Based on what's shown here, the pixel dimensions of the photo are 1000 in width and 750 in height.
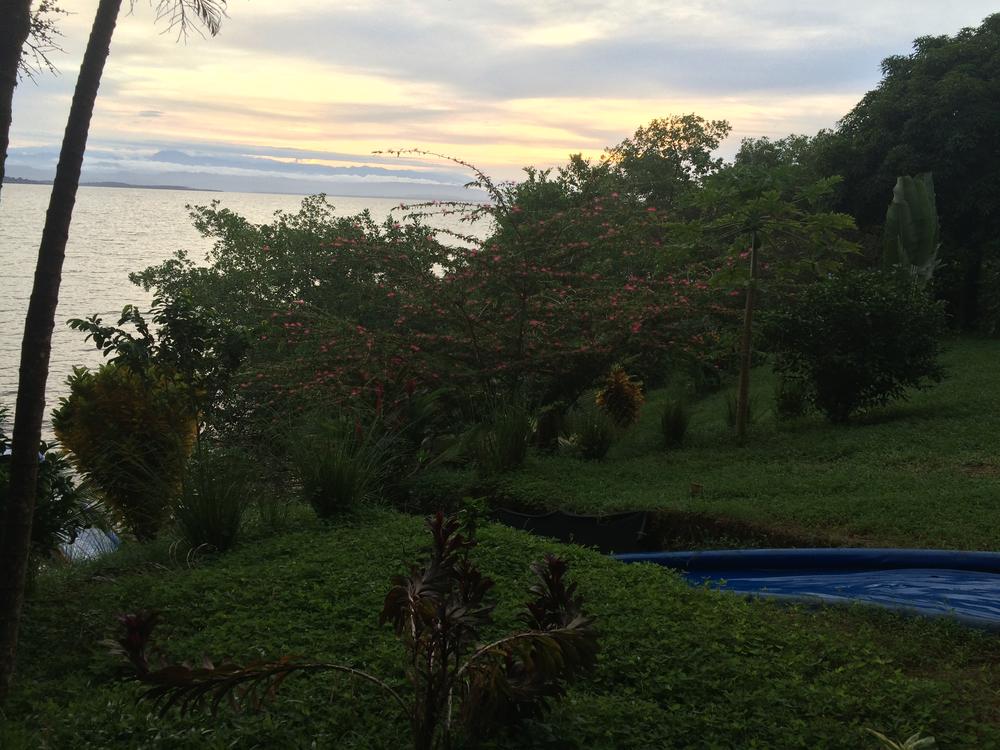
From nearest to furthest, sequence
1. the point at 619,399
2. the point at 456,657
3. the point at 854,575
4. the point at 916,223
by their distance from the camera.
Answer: the point at 456,657 < the point at 854,575 < the point at 619,399 < the point at 916,223

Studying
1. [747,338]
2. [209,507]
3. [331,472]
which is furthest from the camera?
[747,338]

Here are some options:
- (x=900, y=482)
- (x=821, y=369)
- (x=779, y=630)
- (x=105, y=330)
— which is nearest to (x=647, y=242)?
(x=821, y=369)

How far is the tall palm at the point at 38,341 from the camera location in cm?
352

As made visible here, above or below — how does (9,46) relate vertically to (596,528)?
above

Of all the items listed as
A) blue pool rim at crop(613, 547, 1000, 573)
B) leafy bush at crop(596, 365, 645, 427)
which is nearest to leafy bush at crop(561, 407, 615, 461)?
leafy bush at crop(596, 365, 645, 427)

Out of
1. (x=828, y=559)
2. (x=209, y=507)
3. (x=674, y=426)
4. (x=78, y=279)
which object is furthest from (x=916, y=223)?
(x=78, y=279)

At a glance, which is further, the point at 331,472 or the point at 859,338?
the point at 859,338

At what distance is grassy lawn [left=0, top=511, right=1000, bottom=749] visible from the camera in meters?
3.11

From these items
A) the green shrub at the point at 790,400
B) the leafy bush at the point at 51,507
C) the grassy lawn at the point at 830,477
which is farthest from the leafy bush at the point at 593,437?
the leafy bush at the point at 51,507

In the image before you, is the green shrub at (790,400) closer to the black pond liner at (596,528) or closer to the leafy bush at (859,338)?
the leafy bush at (859,338)

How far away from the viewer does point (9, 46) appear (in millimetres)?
3783

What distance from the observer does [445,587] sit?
2760mm

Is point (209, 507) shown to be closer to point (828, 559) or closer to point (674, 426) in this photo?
point (828, 559)

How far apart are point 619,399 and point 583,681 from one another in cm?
870
